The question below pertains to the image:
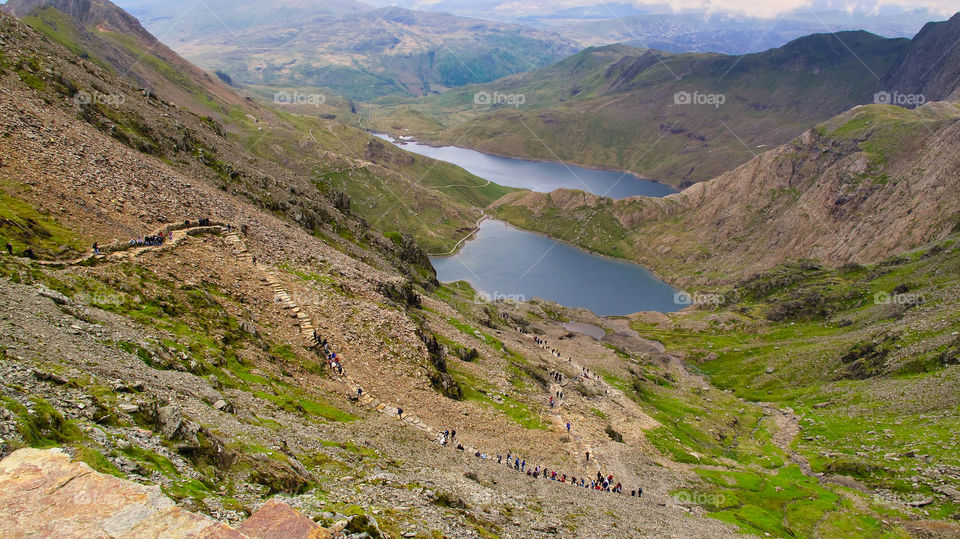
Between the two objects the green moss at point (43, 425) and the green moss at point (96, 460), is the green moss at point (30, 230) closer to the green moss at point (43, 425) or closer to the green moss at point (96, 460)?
the green moss at point (43, 425)

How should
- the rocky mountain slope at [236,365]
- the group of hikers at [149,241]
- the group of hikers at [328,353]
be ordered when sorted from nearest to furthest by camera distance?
the rocky mountain slope at [236,365], the group of hikers at [149,241], the group of hikers at [328,353]

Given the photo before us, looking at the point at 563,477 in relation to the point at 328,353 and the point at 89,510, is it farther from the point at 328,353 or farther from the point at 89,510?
the point at 89,510

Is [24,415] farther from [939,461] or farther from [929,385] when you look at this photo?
[929,385]

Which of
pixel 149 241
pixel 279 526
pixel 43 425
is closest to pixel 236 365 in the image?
pixel 149 241

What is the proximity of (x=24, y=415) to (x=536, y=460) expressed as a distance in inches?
1594

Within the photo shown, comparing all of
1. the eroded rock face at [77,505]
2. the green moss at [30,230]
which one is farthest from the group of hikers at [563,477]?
the green moss at [30,230]

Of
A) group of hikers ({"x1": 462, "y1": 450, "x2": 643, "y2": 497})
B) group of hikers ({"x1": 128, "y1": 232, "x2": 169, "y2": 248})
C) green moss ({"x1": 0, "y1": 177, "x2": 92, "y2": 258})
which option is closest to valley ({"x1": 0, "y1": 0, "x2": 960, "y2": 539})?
green moss ({"x1": 0, "y1": 177, "x2": 92, "y2": 258})

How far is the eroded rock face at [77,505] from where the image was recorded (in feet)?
45.8

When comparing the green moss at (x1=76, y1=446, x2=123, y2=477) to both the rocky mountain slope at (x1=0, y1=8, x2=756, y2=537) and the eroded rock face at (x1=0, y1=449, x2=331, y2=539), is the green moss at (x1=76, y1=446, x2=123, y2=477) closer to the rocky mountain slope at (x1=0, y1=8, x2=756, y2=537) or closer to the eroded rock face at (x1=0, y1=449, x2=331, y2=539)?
the rocky mountain slope at (x1=0, y1=8, x2=756, y2=537)

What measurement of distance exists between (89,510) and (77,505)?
1.19ft

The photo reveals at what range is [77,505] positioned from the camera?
14742 mm


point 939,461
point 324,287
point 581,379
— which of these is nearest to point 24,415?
point 324,287

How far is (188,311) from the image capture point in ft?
127

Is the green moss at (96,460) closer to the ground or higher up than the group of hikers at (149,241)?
closer to the ground
